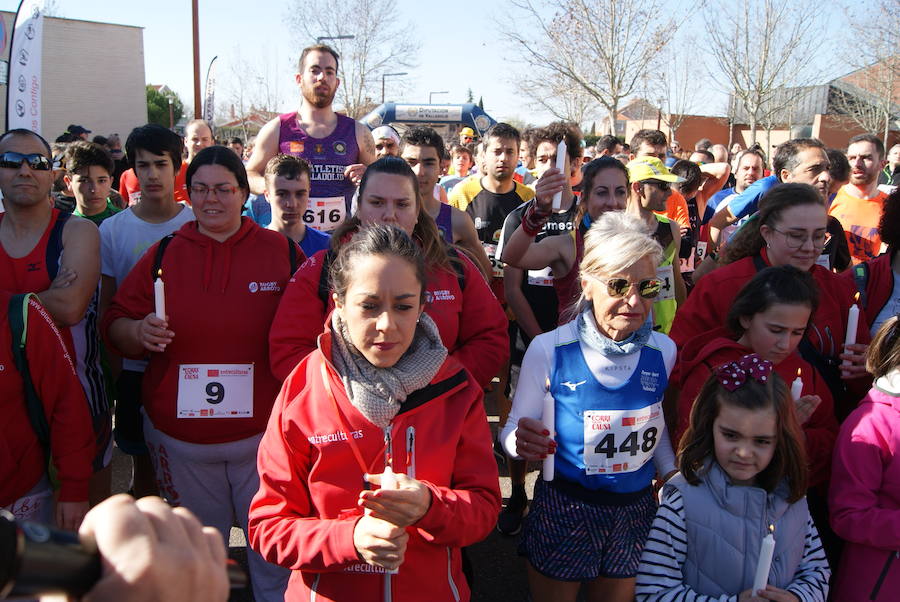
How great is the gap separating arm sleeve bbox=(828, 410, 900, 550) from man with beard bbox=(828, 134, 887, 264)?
345 centimetres

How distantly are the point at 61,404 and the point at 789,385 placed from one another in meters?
3.02

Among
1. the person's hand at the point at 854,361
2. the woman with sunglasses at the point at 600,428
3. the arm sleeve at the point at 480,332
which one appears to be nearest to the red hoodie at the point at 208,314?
the arm sleeve at the point at 480,332

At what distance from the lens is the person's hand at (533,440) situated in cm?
241

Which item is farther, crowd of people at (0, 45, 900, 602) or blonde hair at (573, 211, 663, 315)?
blonde hair at (573, 211, 663, 315)

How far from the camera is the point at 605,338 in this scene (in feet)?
8.49

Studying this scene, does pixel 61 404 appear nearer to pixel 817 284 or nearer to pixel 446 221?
pixel 446 221

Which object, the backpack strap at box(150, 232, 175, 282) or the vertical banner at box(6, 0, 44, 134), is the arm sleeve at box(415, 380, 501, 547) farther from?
the vertical banner at box(6, 0, 44, 134)

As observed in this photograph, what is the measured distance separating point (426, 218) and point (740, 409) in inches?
63.9

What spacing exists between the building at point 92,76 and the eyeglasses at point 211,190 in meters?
35.7

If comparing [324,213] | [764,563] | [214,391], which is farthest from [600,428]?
[324,213]

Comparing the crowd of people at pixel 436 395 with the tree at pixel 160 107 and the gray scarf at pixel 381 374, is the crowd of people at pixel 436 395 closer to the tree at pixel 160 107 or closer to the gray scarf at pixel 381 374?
the gray scarf at pixel 381 374

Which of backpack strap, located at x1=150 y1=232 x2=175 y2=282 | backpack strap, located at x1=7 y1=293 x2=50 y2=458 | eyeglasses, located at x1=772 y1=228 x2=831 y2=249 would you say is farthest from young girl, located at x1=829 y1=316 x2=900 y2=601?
backpack strap, located at x1=7 y1=293 x2=50 y2=458

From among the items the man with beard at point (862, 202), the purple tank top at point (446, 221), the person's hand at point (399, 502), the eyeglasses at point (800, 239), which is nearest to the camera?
the person's hand at point (399, 502)

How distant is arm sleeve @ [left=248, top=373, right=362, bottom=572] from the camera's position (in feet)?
6.18
